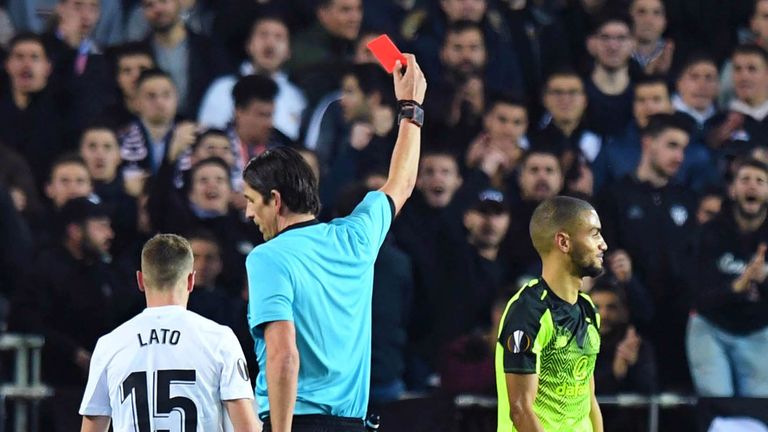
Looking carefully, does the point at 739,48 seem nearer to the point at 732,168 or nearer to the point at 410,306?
the point at 732,168

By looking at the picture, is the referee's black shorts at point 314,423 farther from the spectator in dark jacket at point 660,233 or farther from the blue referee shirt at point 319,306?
the spectator in dark jacket at point 660,233

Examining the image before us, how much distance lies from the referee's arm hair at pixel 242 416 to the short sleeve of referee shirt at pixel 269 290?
34 cm

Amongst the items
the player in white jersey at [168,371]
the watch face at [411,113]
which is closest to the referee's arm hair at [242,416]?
the player in white jersey at [168,371]

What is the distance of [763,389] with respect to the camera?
34.2ft

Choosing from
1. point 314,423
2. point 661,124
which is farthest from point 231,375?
point 661,124

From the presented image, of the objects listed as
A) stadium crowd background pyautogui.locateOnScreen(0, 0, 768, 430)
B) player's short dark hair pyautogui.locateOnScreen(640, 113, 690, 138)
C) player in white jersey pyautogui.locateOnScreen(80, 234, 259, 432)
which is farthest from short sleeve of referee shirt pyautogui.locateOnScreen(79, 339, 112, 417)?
player's short dark hair pyautogui.locateOnScreen(640, 113, 690, 138)

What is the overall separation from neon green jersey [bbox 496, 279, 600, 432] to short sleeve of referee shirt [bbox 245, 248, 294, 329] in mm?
1082

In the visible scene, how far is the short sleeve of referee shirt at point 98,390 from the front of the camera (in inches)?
220

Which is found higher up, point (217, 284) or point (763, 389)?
point (217, 284)

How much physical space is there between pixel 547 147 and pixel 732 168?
4.57 feet

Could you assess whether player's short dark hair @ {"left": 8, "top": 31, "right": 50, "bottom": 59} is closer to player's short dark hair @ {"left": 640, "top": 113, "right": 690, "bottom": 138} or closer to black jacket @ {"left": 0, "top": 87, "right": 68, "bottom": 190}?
black jacket @ {"left": 0, "top": 87, "right": 68, "bottom": 190}

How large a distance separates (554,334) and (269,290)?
53.0 inches

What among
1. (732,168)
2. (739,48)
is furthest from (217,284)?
(739,48)

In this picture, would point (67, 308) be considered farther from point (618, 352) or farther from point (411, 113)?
point (411, 113)
